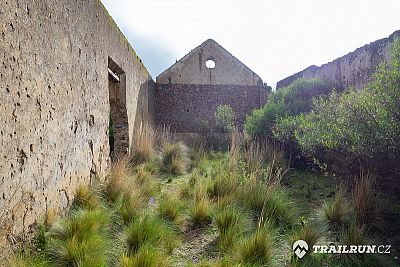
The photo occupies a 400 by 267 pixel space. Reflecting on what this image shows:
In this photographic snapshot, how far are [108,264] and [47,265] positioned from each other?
48 centimetres

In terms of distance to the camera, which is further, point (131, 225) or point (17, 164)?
point (131, 225)

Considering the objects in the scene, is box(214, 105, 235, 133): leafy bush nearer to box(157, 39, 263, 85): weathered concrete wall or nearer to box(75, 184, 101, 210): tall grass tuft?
box(157, 39, 263, 85): weathered concrete wall

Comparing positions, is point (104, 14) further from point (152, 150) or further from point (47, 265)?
point (47, 265)

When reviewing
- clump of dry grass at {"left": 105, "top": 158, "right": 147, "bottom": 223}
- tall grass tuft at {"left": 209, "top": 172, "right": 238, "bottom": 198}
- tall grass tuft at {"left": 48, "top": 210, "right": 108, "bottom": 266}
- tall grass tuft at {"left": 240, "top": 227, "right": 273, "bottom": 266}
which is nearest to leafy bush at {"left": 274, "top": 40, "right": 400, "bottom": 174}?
tall grass tuft at {"left": 209, "top": 172, "right": 238, "bottom": 198}

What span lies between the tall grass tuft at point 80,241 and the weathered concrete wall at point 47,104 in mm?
258

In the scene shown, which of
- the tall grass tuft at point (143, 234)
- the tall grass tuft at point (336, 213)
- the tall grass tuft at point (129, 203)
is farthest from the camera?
the tall grass tuft at point (336, 213)

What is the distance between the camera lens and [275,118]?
846 centimetres

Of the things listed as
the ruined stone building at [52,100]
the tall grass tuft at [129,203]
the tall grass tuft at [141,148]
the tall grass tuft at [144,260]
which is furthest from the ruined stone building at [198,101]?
the tall grass tuft at [144,260]

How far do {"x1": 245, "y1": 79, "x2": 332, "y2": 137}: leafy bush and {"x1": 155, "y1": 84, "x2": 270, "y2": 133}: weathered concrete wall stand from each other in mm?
4000

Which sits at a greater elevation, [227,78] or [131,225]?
[227,78]

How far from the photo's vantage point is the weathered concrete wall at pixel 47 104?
2451 millimetres

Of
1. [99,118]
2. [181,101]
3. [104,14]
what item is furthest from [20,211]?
[181,101]

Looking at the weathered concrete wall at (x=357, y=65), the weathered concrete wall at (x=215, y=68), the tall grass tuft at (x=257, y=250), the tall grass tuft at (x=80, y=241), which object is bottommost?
the tall grass tuft at (x=257, y=250)

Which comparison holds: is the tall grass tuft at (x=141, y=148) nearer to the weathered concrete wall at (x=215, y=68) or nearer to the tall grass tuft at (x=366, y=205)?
the tall grass tuft at (x=366, y=205)
